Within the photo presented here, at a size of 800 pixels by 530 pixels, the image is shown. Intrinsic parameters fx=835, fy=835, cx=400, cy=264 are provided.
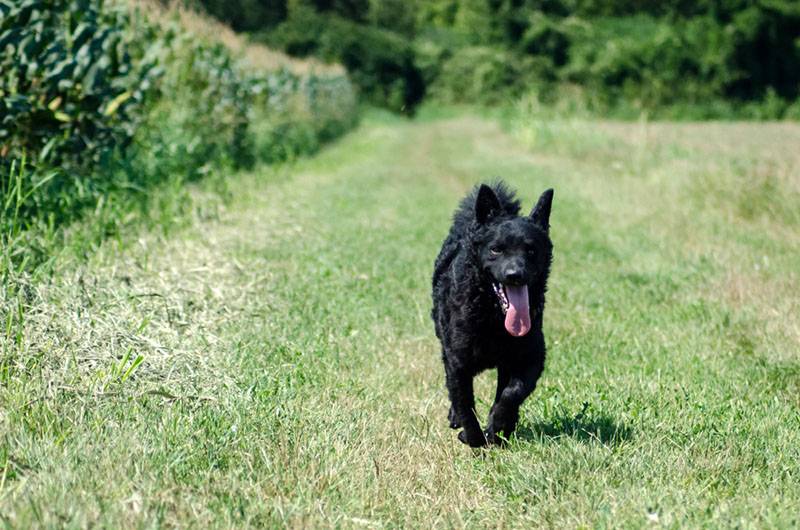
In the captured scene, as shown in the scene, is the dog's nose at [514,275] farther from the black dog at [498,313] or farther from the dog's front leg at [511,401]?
the dog's front leg at [511,401]

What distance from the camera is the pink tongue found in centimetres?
381

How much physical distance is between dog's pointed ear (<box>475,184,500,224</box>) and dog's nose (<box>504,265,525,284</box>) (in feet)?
1.78

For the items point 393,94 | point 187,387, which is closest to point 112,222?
point 187,387

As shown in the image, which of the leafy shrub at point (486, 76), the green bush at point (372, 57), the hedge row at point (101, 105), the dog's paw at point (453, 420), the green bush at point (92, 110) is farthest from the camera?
the leafy shrub at point (486, 76)

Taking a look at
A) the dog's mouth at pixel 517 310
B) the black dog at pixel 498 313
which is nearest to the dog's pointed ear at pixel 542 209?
the black dog at pixel 498 313

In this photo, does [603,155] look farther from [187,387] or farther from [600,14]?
[600,14]

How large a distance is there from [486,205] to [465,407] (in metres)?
1.01

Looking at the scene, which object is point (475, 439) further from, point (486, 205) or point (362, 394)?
point (486, 205)

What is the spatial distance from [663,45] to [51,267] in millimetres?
46044

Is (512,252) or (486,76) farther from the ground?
(512,252)

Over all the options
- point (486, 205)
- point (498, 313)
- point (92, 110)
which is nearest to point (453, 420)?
point (498, 313)

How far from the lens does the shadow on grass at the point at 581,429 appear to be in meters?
3.89

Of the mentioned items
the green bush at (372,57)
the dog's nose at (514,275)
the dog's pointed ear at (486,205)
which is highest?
the dog's pointed ear at (486,205)

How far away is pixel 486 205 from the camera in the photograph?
4.22 metres
